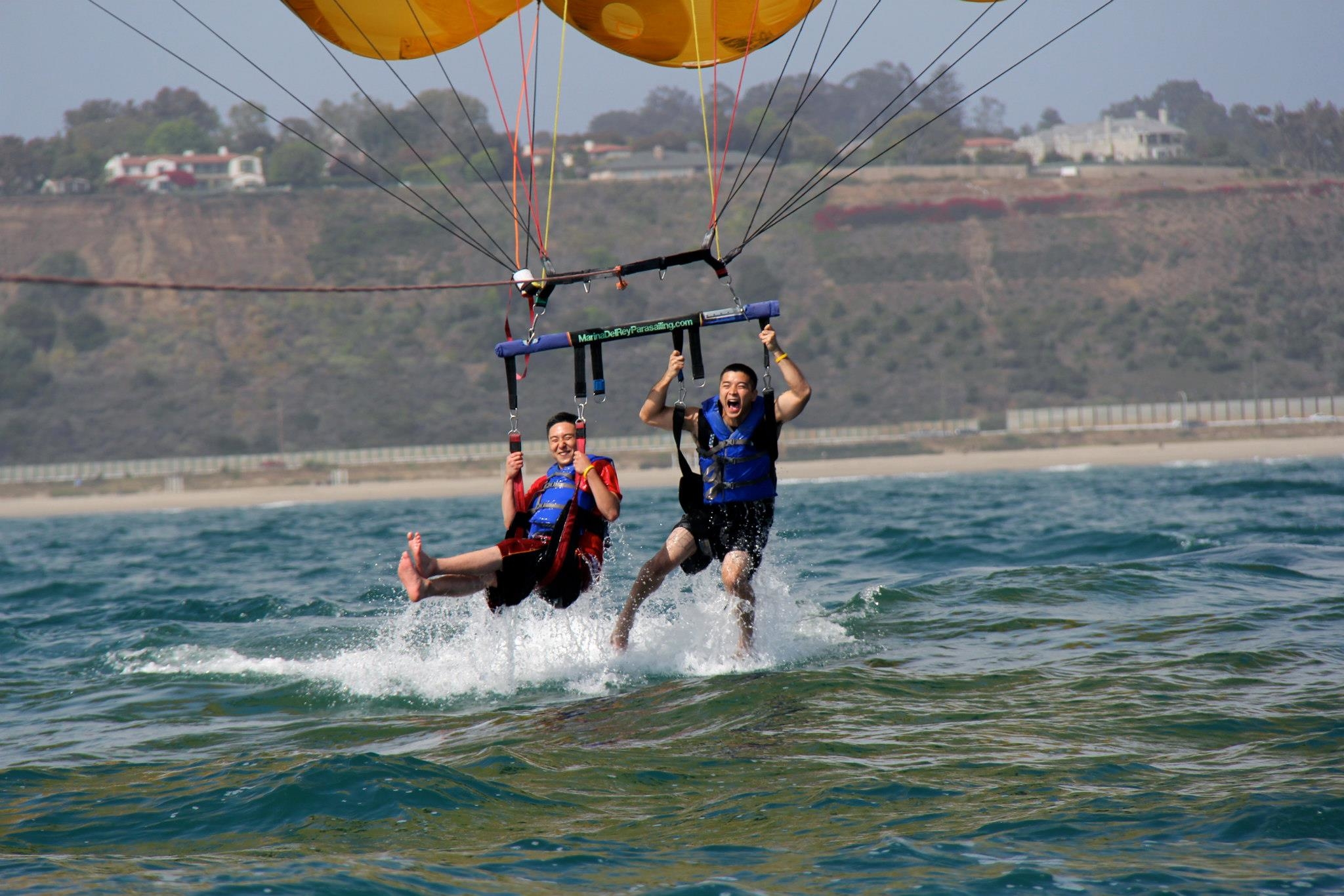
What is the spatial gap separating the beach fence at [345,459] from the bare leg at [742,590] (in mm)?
35221

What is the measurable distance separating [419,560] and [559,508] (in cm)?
86

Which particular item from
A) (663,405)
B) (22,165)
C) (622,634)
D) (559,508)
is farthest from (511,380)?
(22,165)

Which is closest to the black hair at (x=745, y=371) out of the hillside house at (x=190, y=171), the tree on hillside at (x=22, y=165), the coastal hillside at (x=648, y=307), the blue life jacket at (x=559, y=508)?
the blue life jacket at (x=559, y=508)

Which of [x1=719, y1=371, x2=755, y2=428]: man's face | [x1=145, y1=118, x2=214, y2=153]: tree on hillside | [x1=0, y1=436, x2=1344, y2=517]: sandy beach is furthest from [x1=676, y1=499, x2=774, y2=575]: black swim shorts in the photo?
[x1=145, y1=118, x2=214, y2=153]: tree on hillside

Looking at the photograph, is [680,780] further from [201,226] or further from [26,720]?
[201,226]

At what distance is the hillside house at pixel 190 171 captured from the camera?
7994 cm

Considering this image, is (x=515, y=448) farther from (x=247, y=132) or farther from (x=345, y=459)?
(x=247, y=132)

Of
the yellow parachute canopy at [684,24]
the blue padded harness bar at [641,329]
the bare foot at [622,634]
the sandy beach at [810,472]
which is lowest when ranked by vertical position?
the sandy beach at [810,472]

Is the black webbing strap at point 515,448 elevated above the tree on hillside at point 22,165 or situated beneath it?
situated beneath

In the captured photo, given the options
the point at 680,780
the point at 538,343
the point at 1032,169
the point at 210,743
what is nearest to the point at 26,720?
the point at 210,743

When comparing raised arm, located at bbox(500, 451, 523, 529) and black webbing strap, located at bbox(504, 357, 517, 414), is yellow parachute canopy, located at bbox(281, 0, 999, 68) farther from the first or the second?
raised arm, located at bbox(500, 451, 523, 529)

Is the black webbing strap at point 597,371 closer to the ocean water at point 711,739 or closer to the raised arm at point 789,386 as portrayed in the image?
the raised arm at point 789,386

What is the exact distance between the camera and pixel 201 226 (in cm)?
6881

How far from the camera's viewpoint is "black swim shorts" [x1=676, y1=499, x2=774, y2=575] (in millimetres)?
6250
